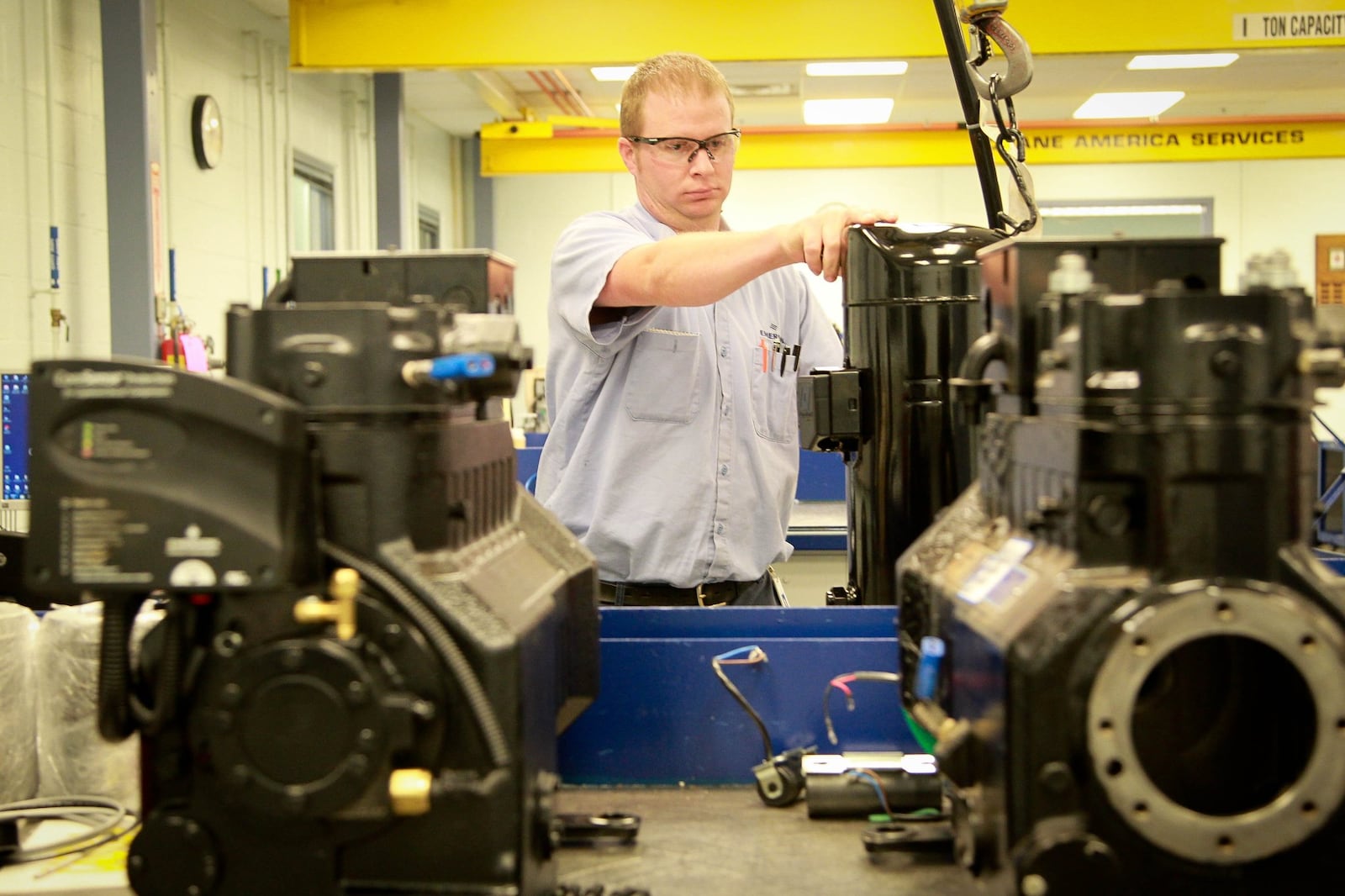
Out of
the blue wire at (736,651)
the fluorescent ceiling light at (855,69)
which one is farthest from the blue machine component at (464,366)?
the fluorescent ceiling light at (855,69)

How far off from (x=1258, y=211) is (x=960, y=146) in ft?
10.1

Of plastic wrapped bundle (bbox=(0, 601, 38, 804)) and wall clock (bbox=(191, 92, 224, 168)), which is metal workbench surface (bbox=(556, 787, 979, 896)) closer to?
plastic wrapped bundle (bbox=(0, 601, 38, 804))

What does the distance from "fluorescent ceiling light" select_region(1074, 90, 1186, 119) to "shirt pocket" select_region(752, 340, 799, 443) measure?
6843 millimetres

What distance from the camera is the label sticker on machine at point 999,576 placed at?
77 cm

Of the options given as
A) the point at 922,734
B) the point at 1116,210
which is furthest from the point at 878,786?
the point at 1116,210

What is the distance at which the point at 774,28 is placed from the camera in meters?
4.32

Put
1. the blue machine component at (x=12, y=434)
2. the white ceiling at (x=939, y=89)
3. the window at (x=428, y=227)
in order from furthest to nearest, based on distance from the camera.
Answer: the window at (x=428, y=227) → the white ceiling at (x=939, y=89) → the blue machine component at (x=12, y=434)

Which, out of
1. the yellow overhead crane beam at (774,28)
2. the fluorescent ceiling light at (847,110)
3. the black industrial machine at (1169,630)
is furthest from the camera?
the fluorescent ceiling light at (847,110)

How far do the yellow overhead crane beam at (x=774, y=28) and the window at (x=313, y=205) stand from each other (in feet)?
6.09

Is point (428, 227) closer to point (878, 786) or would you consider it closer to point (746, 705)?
point (746, 705)

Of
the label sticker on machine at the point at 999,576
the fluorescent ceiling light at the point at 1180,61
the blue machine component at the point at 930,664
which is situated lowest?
the blue machine component at the point at 930,664

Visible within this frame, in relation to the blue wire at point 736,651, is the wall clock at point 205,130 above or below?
above

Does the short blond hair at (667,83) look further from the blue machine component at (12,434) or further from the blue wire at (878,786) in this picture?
the blue machine component at (12,434)

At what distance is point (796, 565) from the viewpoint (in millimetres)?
2998
